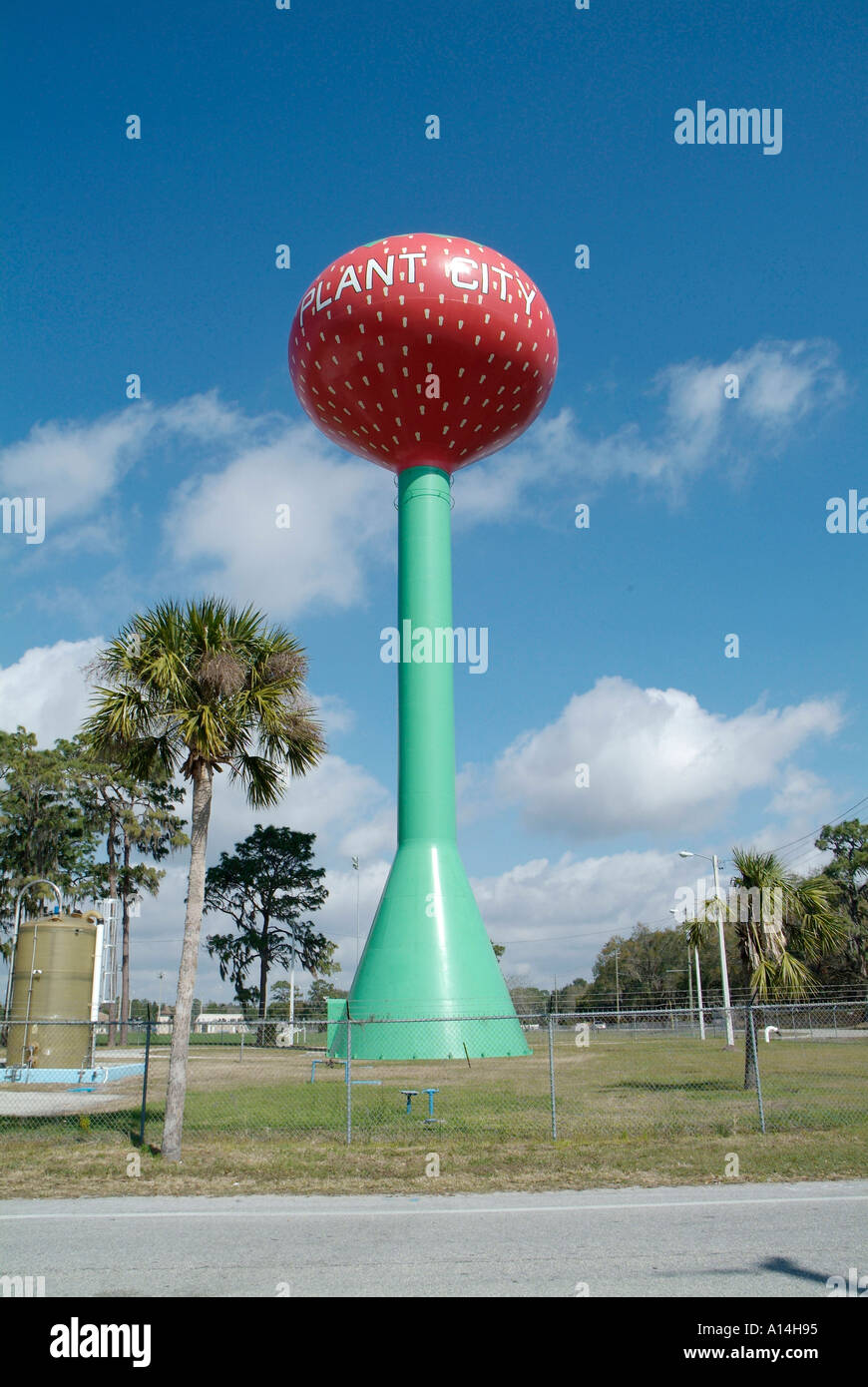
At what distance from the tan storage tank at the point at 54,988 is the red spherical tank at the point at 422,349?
15.0 metres

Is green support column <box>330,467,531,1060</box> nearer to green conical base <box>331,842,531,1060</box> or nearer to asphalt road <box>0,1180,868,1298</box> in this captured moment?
green conical base <box>331,842,531,1060</box>

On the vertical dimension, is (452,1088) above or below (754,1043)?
below

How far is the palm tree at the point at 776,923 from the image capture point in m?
15.6

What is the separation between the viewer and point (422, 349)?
24.7m

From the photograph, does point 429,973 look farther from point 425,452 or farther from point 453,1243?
point 453,1243

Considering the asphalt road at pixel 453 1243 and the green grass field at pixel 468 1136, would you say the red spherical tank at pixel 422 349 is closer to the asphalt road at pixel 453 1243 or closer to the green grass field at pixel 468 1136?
the green grass field at pixel 468 1136

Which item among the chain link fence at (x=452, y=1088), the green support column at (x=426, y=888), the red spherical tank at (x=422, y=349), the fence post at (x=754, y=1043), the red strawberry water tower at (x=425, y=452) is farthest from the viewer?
the red spherical tank at (x=422, y=349)

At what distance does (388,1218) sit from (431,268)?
22327mm

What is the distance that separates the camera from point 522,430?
28969 mm

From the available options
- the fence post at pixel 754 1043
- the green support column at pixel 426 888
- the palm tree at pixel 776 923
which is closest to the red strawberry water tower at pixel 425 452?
the green support column at pixel 426 888

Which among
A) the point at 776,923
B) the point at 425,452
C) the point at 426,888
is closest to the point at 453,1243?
the point at 776,923

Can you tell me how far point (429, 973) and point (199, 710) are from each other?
42.1ft

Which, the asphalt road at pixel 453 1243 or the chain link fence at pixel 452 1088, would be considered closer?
the asphalt road at pixel 453 1243
